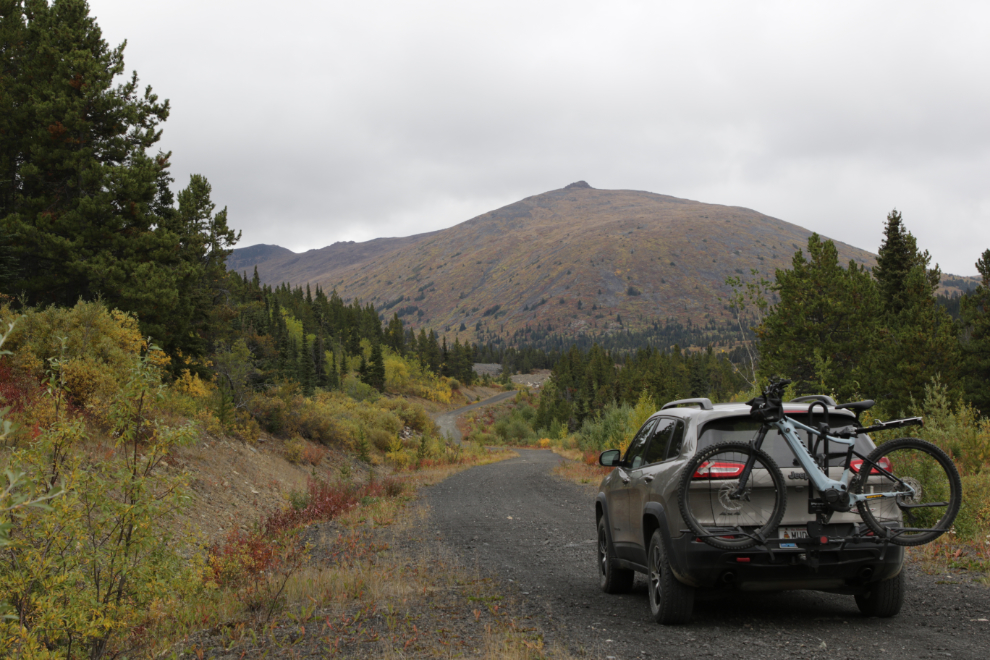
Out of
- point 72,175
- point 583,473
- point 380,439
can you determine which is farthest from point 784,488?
point 380,439

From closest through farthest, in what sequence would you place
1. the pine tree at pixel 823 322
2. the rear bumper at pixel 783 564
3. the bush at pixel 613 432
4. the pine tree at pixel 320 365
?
the rear bumper at pixel 783 564 < the bush at pixel 613 432 < the pine tree at pixel 823 322 < the pine tree at pixel 320 365

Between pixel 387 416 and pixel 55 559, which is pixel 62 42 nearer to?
pixel 55 559

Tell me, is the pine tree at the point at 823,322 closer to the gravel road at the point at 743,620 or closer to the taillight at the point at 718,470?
the gravel road at the point at 743,620

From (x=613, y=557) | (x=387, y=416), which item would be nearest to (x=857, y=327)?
(x=387, y=416)

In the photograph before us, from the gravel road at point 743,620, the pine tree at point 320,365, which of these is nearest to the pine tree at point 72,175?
the gravel road at point 743,620

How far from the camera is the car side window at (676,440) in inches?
239

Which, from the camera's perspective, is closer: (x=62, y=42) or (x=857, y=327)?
(x=62, y=42)

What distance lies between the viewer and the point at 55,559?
13.5 ft

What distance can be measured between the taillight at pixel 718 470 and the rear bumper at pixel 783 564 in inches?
20.8

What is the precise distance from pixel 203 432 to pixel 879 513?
18.9 metres

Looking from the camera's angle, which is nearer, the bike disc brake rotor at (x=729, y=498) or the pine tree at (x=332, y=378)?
the bike disc brake rotor at (x=729, y=498)

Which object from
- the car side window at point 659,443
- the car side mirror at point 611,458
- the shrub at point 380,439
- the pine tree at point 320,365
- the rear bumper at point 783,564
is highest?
the car side window at point 659,443

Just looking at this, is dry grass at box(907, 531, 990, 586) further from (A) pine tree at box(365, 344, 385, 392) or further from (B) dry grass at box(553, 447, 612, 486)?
(A) pine tree at box(365, 344, 385, 392)

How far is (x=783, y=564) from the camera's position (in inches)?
206
